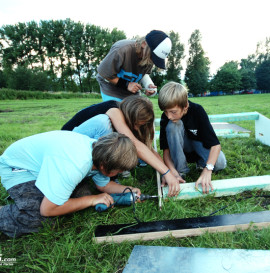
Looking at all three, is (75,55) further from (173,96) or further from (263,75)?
(173,96)

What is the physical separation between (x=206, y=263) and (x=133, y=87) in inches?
78.8

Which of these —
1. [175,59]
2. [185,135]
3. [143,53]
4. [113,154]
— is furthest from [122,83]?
[175,59]

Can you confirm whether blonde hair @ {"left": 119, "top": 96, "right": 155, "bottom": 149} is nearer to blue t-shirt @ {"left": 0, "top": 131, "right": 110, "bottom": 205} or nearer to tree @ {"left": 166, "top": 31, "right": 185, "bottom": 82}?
blue t-shirt @ {"left": 0, "top": 131, "right": 110, "bottom": 205}

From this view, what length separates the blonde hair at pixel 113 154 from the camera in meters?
1.54

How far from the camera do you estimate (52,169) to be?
1448mm

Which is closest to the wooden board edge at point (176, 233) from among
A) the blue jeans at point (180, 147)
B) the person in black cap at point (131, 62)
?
the blue jeans at point (180, 147)

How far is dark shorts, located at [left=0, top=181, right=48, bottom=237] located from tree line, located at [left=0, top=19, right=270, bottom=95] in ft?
126

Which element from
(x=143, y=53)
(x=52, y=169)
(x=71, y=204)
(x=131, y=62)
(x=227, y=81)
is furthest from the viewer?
(x=227, y=81)

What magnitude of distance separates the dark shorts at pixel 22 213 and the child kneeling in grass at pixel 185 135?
1.35 m

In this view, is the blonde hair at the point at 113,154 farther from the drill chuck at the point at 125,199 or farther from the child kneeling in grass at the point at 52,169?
the drill chuck at the point at 125,199

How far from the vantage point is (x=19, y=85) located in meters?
31.1

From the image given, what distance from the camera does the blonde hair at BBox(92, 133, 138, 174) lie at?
1.54m

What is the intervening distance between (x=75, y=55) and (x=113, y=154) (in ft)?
145

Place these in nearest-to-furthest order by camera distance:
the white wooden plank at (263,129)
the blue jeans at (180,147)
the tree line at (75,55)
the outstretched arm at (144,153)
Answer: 1. the outstretched arm at (144,153)
2. the blue jeans at (180,147)
3. the white wooden plank at (263,129)
4. the tree line at (75,55)
